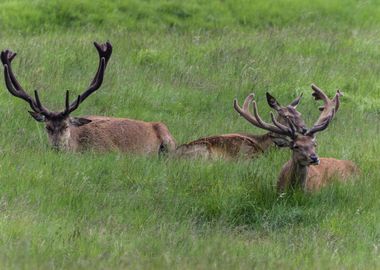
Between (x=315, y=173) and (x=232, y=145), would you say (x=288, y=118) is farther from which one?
(x=232, y=145)

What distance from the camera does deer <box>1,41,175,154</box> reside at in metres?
11.7

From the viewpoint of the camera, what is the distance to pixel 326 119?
1059 centimetres

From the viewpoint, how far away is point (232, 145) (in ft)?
39.9

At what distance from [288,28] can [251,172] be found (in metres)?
9.57

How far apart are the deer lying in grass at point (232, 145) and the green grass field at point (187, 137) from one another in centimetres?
40

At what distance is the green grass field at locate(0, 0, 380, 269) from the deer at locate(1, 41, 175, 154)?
0.32m

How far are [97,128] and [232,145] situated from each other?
5.71ft

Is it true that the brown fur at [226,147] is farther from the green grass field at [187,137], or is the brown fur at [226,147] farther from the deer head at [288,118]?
the deer head at [288,118]

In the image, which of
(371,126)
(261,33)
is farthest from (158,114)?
(261,33)

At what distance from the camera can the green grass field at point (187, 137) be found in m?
7.63

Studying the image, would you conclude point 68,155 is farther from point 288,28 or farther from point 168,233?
point 288,28

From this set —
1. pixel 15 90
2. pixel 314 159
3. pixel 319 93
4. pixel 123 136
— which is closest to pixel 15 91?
pixel 15 90

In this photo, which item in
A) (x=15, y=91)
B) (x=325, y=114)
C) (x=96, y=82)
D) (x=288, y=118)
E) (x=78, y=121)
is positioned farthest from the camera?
(x=96, y=82)

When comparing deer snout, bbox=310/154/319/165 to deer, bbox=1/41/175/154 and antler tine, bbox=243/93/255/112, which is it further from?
deer, bbox=1/41/175/154
